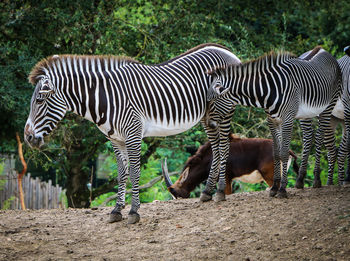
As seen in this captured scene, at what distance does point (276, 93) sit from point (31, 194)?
26.7 ft

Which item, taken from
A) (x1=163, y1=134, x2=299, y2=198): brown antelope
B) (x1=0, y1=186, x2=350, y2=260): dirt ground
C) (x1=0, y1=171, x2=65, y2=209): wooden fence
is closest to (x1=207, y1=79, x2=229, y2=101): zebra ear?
(x1=0, y1=186, x2=350, y2=260): dirt ground

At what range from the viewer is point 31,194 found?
42.7ft

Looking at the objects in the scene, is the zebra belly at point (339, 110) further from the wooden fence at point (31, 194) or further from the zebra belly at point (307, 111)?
the wooden fence at point (31, 194)

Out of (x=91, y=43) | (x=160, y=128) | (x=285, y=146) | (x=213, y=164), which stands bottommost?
(x=213, y=164)

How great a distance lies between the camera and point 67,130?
35.8 feet

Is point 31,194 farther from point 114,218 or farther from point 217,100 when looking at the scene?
point 217,100

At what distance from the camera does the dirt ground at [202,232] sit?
5.25 metres

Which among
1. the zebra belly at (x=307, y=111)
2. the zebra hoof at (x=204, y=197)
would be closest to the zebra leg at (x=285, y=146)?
the zebra belly at (x=307, y=111)

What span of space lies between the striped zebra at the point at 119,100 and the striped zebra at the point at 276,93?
452 mm

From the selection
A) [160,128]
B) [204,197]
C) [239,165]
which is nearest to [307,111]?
[239,165]

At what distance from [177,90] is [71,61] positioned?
1.62 m

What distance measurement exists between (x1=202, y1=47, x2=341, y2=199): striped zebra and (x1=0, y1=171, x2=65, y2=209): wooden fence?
641 cm

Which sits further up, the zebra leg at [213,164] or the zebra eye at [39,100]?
the zebra eye at [39,100]

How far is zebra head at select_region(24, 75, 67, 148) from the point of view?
21.9 feet
